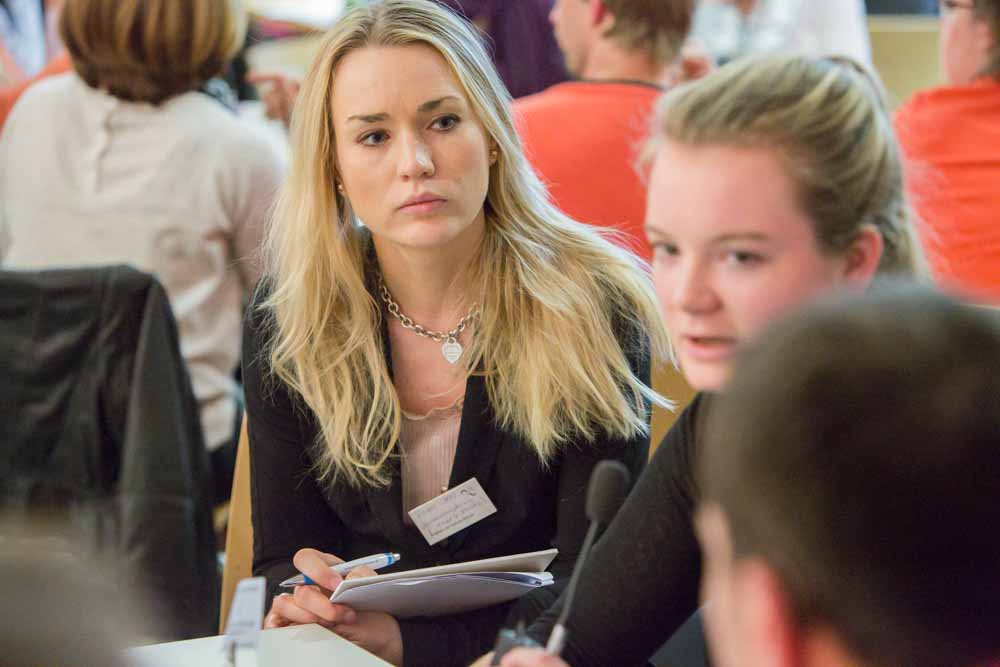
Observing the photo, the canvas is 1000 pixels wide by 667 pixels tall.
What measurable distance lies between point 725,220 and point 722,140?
0.10m

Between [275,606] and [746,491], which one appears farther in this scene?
[275,606]

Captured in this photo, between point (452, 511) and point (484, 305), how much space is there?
0.34 m

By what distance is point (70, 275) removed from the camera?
7.07 feet

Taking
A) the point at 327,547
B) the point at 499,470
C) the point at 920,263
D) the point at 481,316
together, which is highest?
the point at 920,263

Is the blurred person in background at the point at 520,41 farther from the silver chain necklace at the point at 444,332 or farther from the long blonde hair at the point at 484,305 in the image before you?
the silver chain necklace at the point at 444,332

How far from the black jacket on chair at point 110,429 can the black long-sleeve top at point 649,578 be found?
3.28ft

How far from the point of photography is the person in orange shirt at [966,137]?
7.79 feet

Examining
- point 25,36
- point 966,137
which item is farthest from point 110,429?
point 25,36

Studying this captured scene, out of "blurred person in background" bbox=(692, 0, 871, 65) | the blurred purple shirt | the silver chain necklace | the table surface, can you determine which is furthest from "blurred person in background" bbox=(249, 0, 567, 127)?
the table surface

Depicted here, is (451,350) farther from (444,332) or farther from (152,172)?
(152,172)

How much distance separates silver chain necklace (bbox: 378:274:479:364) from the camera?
1.94m

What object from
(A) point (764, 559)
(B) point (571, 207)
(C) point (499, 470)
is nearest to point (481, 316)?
(C) point (499, 470)

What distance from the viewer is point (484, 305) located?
6.31 feet

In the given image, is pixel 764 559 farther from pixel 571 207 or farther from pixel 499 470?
pixel 571 207
